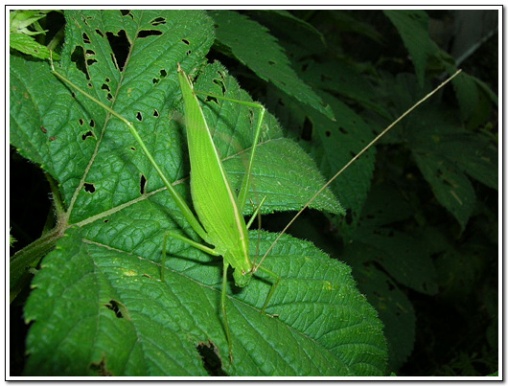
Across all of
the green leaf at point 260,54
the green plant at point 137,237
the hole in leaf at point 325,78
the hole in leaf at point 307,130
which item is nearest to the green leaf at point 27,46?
the green plant at point 137,237

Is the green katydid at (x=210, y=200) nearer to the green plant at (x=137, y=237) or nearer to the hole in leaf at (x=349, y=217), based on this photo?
the green plant at (x=137, y=237)

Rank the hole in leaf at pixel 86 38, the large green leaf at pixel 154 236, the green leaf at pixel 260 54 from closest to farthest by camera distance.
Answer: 1. the large green leaf at pixel 154 236
2. the hole in leaf at pixel 86 38
3. the green leaf at pixel 260 54

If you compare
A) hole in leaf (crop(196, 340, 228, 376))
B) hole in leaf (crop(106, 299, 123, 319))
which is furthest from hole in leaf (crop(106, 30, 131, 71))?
hole in leaf (crop(196, 340, 228, 376))

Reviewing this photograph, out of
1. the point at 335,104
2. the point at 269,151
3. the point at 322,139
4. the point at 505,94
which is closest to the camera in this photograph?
the point at 269,151

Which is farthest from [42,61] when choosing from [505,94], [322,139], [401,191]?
[401,191]

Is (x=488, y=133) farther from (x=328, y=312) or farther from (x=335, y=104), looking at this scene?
(x=328, y=312)

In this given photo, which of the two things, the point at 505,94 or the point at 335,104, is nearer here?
the point at 505,94
